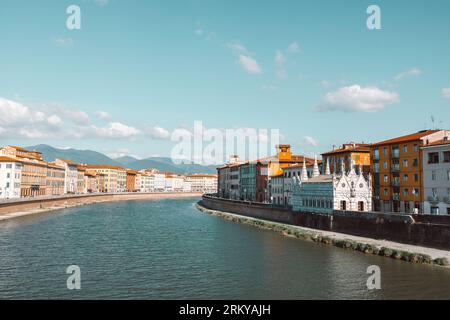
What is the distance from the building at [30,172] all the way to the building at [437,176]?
344 ft

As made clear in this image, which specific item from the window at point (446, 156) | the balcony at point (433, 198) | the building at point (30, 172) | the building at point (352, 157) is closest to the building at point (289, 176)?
the building at point (352, 157)

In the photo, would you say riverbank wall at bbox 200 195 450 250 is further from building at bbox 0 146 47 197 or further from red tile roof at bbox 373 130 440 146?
building at bbox 0 146 47 197

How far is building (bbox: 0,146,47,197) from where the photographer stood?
120 meters

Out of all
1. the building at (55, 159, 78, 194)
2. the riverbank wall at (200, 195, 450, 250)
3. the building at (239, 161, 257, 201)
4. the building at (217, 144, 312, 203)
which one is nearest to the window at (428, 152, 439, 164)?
the riverbank wall at (200, 195, 450, 250)

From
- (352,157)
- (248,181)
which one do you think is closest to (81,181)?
(248,181)

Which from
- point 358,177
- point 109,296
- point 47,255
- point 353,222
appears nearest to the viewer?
point 109,296

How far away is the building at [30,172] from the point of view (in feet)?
394

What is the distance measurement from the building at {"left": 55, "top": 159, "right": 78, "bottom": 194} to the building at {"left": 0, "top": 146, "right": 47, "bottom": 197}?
920 inches

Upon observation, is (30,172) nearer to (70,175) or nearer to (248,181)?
(70,175)

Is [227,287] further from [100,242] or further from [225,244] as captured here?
[100,242]

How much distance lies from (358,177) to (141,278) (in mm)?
40882

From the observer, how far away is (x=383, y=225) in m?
50.5
